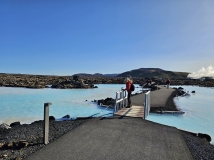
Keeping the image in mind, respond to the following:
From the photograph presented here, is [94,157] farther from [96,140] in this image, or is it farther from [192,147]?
[192,147]

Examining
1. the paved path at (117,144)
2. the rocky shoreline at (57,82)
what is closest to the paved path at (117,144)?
the paved path at (117,144)

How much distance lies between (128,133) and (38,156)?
3437mm

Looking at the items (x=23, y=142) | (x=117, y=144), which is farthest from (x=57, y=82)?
(x=117, y=144)

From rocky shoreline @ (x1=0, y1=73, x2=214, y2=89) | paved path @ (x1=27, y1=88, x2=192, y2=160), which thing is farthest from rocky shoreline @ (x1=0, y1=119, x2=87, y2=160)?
rocky shoreline @ (x1=0, y1=73, x2=214, y2=89)

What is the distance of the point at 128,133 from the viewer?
24.4ft

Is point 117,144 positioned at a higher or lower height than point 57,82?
lower

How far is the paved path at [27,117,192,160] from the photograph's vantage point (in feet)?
17.8

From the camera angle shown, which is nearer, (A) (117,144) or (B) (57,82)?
(A) (117,144)

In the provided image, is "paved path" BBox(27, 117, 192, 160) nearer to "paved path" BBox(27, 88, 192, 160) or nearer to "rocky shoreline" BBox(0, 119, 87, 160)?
"paved path" BBox(27, 88, 192, 160)

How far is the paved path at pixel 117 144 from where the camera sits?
17.8 ft

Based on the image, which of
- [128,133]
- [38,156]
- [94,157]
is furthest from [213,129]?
[38,156]

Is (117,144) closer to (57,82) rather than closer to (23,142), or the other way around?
(23,142)

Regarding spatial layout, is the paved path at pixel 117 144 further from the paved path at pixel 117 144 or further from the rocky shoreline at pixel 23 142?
the rocky shoreline at pixel 23 142

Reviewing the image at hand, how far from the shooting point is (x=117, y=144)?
625 centimetres
